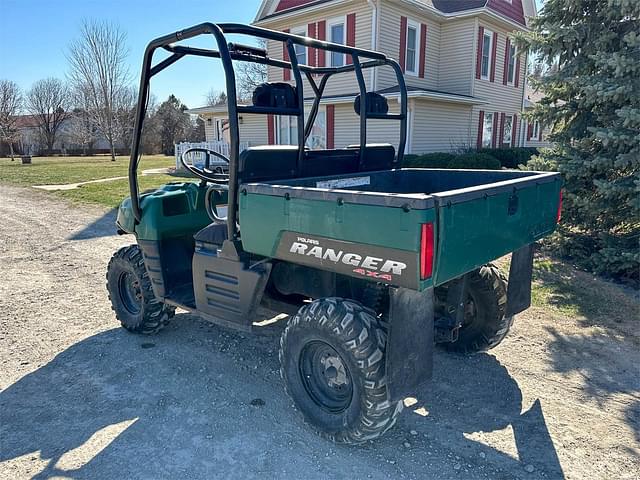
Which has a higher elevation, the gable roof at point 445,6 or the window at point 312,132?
→ the gable roof at point 445,6

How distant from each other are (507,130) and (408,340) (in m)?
20.7

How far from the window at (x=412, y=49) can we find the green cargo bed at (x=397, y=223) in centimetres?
1449

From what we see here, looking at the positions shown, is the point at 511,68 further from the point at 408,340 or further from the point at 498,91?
the point at 408,340

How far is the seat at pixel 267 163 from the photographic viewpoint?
10.2ft

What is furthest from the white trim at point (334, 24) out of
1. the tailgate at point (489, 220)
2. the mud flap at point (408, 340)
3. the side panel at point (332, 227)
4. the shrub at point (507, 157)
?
the mud flap at point (408, 340)

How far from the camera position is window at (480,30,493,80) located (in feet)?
58.9

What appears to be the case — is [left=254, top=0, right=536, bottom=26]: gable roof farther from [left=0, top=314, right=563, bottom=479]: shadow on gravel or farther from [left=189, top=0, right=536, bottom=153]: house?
[left=0, top=314, right=563, bottom=479]: shadow on gravel

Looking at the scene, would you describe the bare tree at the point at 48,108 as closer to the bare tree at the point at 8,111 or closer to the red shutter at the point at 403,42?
the bare tree at the point at 8,111

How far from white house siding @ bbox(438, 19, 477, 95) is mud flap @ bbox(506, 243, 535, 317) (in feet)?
51.6

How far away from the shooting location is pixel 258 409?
3.16 metres

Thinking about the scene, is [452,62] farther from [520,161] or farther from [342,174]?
[342,174]

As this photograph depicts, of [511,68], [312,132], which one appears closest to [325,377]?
[312,132]

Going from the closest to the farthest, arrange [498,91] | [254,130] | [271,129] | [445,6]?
[445,6]
[271,129]
[498,91]
[254,130]

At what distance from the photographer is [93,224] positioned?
9.22m
